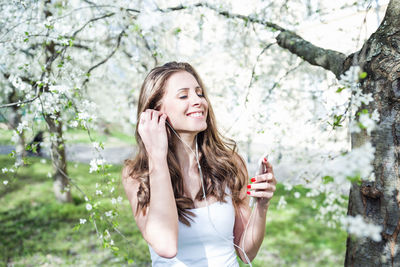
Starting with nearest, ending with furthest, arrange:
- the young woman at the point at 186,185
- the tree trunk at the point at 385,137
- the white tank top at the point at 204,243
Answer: the tree trunk at the point at 385,137 → the young woman at the point at 186,185 → the white tank top at the point at 204,243

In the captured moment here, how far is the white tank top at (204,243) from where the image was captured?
68.9 inches

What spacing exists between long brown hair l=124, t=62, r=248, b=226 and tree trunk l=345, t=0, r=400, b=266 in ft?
2.50

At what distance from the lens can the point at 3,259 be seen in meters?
4.62

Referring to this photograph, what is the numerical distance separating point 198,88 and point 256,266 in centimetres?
317

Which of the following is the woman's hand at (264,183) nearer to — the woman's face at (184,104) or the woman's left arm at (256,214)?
the woman's left arm at (256,214)

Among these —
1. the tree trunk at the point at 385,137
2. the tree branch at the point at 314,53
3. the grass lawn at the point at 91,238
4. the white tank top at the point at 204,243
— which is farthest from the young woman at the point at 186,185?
the grass lawn at the point at 91,238

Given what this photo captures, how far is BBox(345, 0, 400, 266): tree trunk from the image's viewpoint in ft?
4.82

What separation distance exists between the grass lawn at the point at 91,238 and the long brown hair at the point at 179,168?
184cm

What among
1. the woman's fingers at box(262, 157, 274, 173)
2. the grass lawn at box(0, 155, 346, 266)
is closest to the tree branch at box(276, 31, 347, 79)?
the woman's fingers at box(262, 157, 274, 173)

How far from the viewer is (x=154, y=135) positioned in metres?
1.67

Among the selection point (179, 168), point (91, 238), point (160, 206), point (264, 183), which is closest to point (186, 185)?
point (179, 168)

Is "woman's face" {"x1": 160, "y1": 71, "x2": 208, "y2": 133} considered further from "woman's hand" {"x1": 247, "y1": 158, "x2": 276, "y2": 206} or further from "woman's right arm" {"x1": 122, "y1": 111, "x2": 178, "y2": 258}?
"woman's hand" {"x1": 247, "y1": 158, "x2": 276, "y2": 206}

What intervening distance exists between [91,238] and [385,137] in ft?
16.1

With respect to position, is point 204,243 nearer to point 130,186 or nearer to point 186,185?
point 186,185
